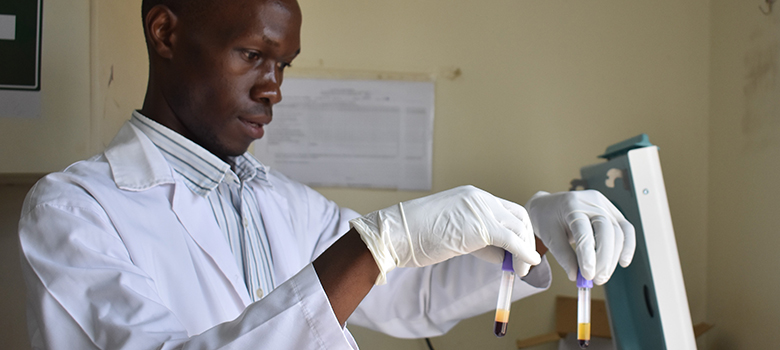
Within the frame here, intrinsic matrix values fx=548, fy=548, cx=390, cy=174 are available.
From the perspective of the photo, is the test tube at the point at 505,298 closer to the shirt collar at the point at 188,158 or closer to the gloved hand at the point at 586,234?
the gloved hand at the point at 586,234

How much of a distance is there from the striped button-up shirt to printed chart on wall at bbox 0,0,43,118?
0.30 m

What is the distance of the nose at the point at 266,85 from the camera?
1021mm

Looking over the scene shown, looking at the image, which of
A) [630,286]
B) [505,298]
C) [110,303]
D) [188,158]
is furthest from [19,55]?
[630,286]

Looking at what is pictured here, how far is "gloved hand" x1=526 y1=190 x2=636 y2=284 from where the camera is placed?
81 cm

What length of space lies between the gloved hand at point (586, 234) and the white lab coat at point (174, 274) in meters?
0.16

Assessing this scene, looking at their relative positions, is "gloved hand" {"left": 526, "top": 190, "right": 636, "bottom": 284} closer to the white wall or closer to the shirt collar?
the white wall

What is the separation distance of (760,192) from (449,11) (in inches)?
35.9

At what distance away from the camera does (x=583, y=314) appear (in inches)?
30.3

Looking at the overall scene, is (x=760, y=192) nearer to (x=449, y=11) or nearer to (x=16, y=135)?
(x=449, y=11)

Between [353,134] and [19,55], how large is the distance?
2.70 feet

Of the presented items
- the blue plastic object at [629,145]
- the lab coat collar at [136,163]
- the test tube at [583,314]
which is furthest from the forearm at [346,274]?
the blue plastic object at [629,145]

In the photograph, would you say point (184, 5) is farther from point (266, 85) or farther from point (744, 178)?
point (744, 178)

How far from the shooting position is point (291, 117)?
1.61 meters

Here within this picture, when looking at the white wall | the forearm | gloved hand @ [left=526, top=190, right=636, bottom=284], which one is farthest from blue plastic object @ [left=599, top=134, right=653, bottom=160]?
the forearm
